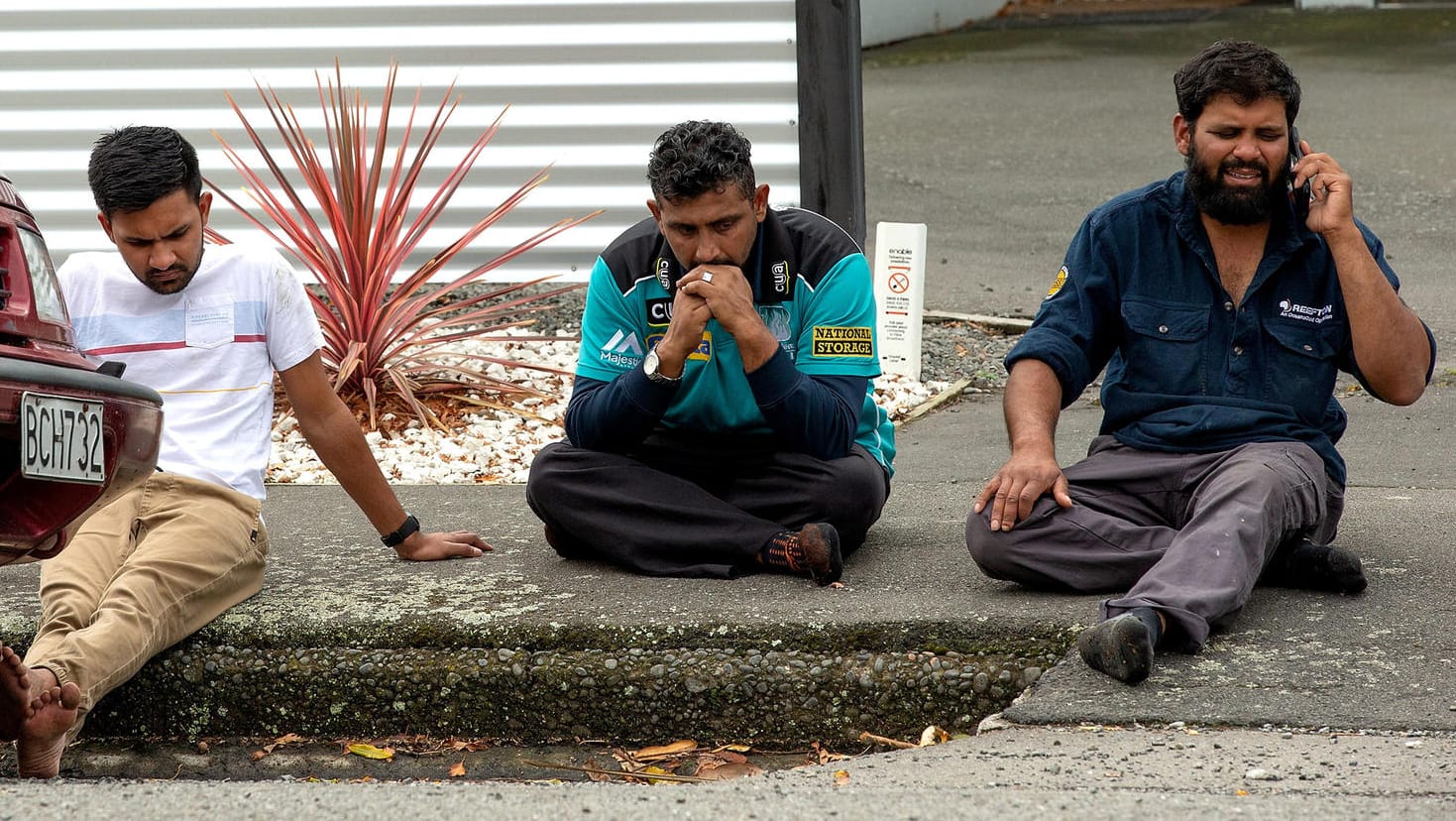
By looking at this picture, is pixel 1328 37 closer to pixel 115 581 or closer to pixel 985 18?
pixel 985 18

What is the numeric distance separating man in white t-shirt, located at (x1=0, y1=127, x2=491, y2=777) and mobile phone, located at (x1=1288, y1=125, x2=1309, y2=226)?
7.07 feet

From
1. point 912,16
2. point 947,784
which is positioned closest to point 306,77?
point 947,784

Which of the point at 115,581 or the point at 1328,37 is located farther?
the point at 1328,37

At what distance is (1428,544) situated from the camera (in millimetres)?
3916

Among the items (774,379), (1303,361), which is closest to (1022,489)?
(774,379)

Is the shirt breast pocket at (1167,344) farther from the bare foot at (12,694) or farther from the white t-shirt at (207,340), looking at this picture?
the bare foot at (12,694)

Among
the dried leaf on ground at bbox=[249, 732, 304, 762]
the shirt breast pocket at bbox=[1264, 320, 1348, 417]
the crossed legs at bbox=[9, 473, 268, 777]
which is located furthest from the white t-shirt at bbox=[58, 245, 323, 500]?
the shirt breast pocket at bbox=[1264, 320, 1348, 417]

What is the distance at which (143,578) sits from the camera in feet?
10.8

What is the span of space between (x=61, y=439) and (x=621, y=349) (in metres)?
1.60

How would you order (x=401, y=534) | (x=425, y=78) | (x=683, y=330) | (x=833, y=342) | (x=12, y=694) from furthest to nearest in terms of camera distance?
(x=425, y=78) → (x=401, y=534) → (x=833, y=342) → (x=683, y=330) → (x=12, y=694)

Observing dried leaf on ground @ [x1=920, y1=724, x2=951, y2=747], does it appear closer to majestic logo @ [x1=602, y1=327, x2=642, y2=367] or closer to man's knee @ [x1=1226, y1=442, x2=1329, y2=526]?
man's knee @ [x1=1226, y1=442, x2=1329, y2=526]

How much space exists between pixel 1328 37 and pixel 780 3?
12.0 meters

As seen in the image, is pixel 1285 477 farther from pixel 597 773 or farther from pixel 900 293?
pixel 900 293

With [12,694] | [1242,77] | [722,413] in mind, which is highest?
[1242,77]
